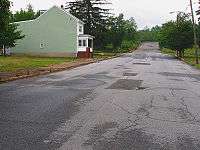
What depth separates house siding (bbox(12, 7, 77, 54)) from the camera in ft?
194

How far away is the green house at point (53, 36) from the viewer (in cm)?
5916

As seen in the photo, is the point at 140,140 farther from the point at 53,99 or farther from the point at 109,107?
the point at 53,99

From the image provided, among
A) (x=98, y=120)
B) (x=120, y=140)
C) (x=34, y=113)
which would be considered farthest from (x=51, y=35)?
(x=120, y=140)

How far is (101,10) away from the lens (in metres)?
80.4

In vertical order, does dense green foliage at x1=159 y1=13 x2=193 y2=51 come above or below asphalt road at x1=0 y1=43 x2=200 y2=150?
above

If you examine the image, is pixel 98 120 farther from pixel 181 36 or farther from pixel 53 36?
pixel 181 36

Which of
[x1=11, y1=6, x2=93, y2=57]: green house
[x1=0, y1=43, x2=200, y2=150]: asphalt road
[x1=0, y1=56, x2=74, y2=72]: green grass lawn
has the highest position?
[x1=11, y1=6, x2=93, y2=57]: green house

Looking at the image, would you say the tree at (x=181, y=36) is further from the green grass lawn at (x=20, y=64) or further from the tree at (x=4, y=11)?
the tree at (x=4, y=11)

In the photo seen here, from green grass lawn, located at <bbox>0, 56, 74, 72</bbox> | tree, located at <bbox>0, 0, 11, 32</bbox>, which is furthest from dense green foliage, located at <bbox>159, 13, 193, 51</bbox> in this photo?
tree, located at <bbox>0, 0, 11, 32</bbox>

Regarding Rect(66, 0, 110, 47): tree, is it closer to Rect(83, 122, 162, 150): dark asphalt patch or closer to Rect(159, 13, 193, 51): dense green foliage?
Rect(159, 13, 193, 51): dense green foliage

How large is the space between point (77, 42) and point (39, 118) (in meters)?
50.0

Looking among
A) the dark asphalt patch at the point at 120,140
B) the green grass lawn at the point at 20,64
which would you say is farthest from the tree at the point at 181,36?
the dark asphalt patch at the point at 120,140

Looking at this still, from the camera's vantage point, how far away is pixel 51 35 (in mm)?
59812

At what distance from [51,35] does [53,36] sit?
362mm
